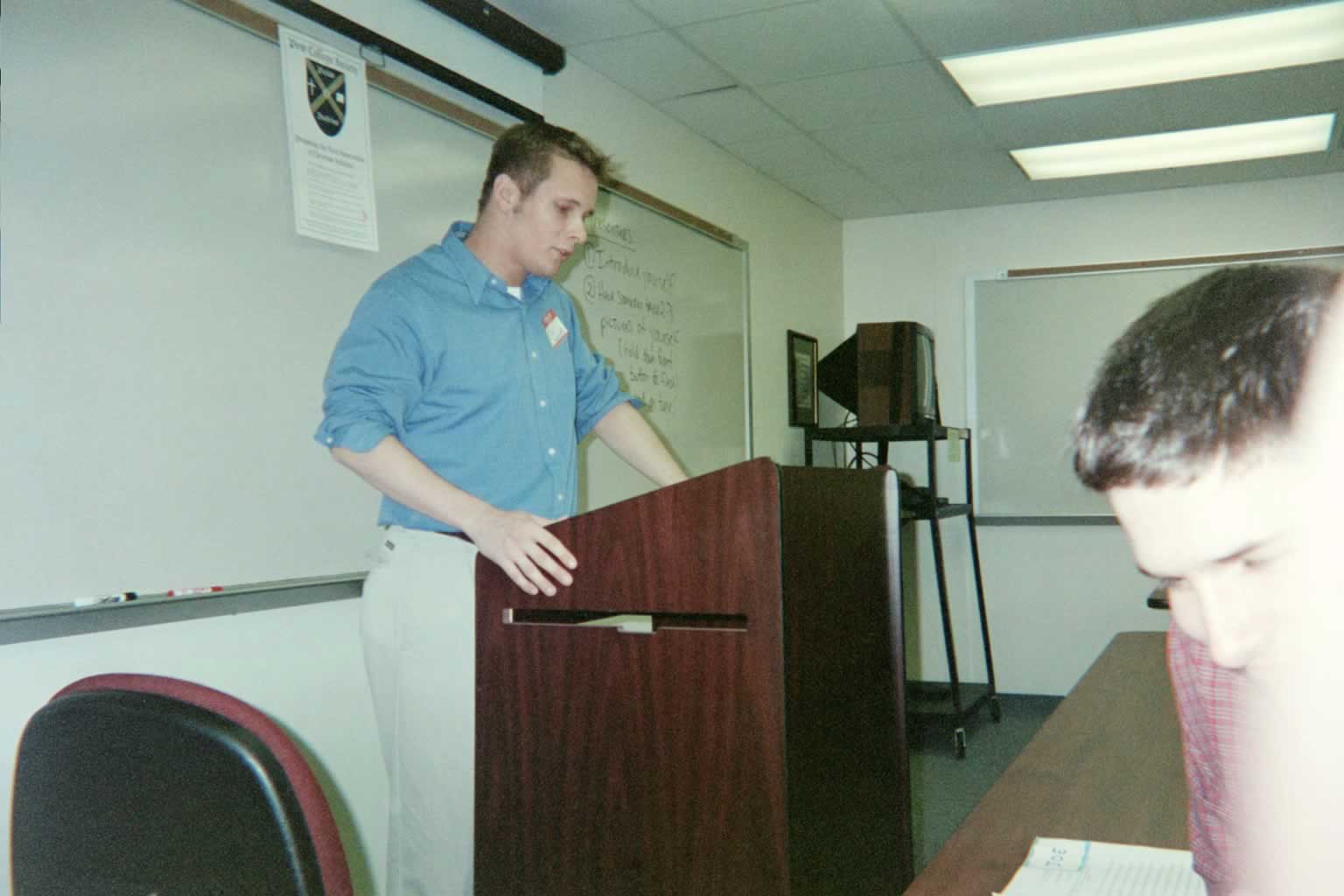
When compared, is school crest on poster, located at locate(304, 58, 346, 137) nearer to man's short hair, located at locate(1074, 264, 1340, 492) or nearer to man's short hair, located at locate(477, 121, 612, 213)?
man's short hair, located at locate(477, 121, 612, 213)

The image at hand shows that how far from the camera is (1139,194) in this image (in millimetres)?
4875

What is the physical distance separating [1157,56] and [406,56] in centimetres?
225

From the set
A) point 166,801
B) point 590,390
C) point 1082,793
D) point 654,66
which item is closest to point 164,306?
point 590,390

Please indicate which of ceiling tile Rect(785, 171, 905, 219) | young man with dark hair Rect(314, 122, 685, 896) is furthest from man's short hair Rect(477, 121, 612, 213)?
ceiling tile Rect(785, 171, 905, 219)

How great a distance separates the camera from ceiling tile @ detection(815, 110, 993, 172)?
3768 millimetres

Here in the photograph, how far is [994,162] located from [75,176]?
356cm

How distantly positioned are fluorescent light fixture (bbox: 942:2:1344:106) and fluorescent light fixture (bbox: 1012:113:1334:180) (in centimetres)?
68

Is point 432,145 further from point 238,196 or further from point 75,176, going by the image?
point 75,176

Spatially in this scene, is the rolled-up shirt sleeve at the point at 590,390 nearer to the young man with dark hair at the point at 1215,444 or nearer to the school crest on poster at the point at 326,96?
the school crest on poster at the point at 326,96

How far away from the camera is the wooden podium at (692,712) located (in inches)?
36.5

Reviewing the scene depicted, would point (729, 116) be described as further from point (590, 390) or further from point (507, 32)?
point (590, 390)

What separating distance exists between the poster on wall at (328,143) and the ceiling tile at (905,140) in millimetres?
2077

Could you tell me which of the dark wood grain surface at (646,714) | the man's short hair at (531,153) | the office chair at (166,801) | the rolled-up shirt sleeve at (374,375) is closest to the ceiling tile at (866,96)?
the man's short hair at (531,153)

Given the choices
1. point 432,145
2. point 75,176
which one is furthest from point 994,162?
point 75,176
